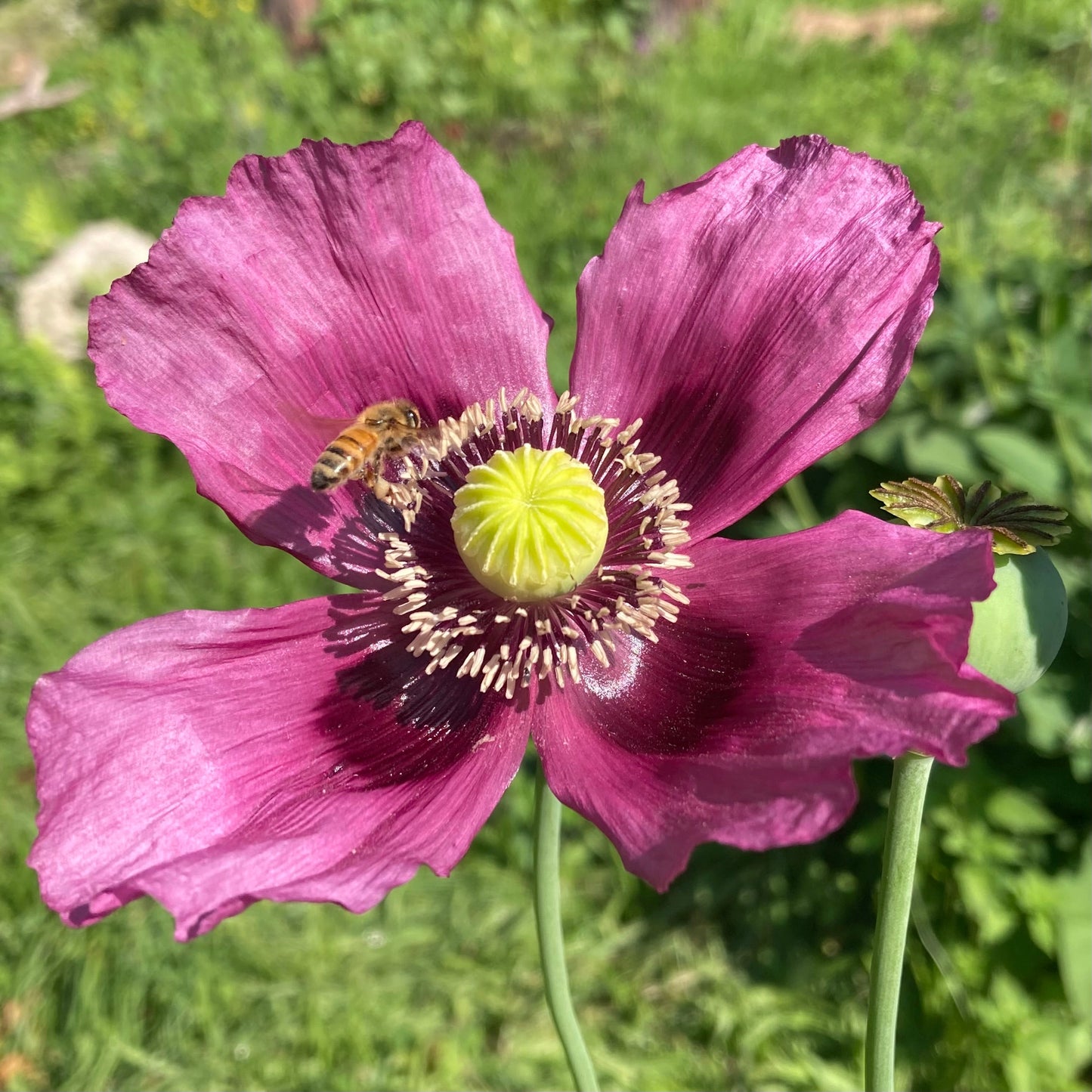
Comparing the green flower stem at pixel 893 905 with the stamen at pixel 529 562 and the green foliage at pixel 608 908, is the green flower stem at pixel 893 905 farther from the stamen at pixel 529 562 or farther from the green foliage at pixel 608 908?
the green foliage at pixel 608 908

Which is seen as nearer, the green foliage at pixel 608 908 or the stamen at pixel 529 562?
the stamen at pixel 529 562

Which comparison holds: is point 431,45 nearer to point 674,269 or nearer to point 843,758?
point 674,269

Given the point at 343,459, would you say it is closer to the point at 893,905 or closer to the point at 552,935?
the point at 552,935

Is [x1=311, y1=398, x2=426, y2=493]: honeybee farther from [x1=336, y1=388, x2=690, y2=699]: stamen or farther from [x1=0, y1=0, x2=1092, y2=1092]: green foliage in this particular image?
[x1=0, y1=0, x2=1092, y2=1092]: green foliage

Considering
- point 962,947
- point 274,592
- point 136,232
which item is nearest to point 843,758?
point 962,947

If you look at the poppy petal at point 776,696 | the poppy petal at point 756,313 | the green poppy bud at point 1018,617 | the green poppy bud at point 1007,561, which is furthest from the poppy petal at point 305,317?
the green poppy bud at point 1018,617

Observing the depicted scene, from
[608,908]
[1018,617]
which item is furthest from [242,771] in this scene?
[608,908]

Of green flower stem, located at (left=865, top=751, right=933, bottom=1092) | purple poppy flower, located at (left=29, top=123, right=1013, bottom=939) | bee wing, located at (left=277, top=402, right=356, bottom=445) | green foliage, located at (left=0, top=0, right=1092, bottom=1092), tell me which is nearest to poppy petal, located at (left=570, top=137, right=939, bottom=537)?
purple poppy flower, located at (left=29, top=123, right=1013, bottom=939)
